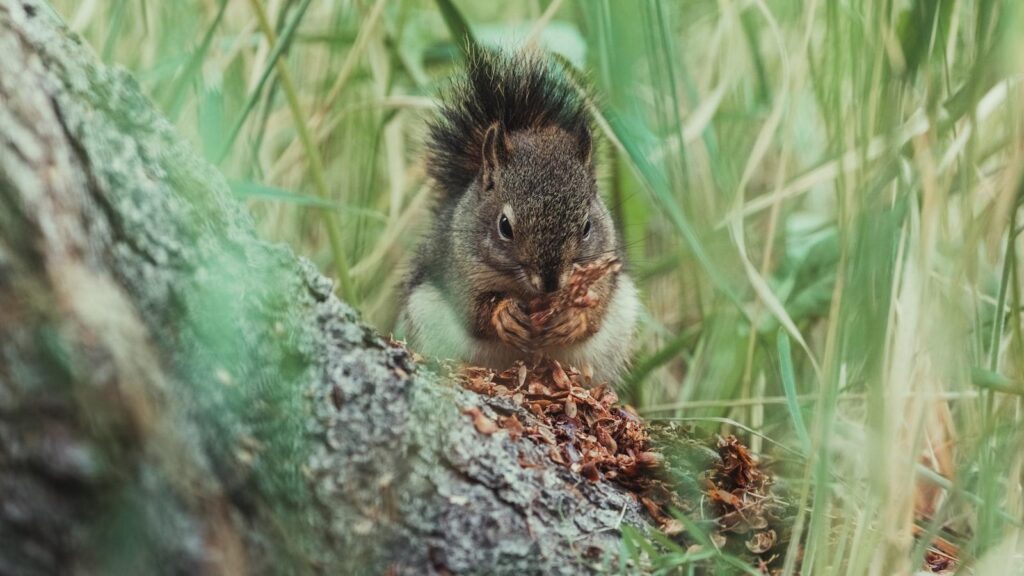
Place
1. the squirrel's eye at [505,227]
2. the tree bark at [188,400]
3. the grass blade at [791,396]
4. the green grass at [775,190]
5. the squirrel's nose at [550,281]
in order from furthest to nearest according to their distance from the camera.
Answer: the squirrel's eye at [505,227], the squirrel's nose at [550,281], the grass blade at [791,396], the green grass at [775,190], the tree bark at [188,400]

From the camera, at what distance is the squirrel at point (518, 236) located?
2047 millimetres

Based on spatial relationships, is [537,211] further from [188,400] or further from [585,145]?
[188,400]

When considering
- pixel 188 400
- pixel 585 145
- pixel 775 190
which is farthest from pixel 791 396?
pixel 585 145

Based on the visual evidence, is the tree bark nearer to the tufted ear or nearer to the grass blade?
the grass blade

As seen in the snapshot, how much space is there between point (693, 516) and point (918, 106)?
772 mm

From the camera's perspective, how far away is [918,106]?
5.43 feet

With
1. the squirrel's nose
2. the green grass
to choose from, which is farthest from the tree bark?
the squirrel's nose

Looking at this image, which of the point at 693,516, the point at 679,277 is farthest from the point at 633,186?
the point at 693,516

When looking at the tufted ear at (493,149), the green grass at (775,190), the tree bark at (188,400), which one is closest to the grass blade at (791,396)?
the green grass at (775,190)

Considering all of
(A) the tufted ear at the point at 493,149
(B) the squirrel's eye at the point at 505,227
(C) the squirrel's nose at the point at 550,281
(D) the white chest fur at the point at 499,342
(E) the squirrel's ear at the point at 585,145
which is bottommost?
(D) the white chest fur at the point at 499,342

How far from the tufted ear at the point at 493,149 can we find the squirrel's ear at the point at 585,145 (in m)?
0.16

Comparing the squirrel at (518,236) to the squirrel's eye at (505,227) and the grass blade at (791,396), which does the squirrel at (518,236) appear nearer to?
the squirrel's eye at (505,227)

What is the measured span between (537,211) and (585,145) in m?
0.25

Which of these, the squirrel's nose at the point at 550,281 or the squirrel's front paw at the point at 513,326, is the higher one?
the squirrel's nose at the point at 550,281
